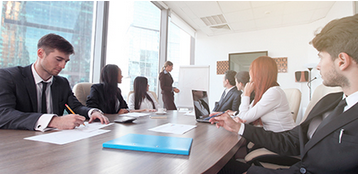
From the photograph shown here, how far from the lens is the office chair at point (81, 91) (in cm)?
212

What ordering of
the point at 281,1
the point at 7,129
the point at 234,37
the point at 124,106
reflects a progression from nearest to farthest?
the point at 7,129, the point at 124,106, the point at 281,1, the point at 234,37

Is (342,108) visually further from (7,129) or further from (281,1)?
(281,1)

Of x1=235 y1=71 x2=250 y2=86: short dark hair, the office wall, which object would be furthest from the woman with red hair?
the office wall

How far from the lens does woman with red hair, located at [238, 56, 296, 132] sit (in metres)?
1.39

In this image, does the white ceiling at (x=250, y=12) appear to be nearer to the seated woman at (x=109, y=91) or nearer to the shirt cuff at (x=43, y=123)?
the seated woman at (x=109, y=91)

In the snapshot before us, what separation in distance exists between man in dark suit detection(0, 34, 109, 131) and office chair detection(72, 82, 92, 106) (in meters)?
0.50

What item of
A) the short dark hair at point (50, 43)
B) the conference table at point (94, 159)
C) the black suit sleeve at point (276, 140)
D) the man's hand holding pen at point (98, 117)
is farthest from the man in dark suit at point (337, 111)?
the short dark hair at point (50, 43)

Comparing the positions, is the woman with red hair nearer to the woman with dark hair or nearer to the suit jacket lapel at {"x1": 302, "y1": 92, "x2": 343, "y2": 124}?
the suit jacket lapel at {"x1": 302, "y1": 92, "x2": 343, "y2": 124}

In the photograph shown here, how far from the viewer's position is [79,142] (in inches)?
31.3

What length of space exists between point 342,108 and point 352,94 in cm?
8

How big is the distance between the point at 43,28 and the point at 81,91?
3.73ft

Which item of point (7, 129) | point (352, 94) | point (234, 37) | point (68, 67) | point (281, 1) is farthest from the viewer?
point (234, 37)

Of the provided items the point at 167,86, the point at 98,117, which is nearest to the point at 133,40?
the point at 167,86

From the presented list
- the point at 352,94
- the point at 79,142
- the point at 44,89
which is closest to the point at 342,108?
the point at 352,94
